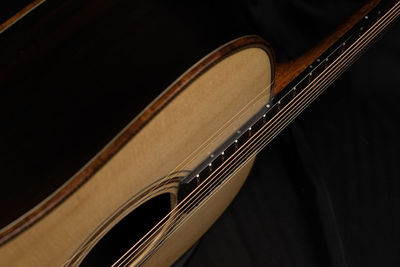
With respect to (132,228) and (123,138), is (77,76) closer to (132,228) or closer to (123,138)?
(123,138)

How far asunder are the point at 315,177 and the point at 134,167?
0.50 meters

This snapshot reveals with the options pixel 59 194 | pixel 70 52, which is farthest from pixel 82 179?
pixel 70 52

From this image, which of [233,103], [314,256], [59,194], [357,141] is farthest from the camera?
[357,141]

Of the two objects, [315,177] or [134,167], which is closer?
[134,167]

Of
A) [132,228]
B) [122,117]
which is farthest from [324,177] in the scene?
[122,117]

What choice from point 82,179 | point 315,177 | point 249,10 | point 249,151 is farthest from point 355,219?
point 82,179

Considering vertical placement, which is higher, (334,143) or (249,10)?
(249,10)

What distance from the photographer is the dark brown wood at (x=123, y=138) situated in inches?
19.4

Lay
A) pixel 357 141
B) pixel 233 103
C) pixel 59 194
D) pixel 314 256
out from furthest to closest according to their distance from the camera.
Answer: pixel 357 141 < pixel 314 256 < pixel 233 103 < pixel 59 194

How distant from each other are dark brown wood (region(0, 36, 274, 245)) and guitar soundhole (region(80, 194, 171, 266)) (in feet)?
0.52

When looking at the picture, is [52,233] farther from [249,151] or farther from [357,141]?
[357,141]

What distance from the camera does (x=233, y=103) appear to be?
2.15ft

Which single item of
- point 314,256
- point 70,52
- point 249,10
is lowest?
point 314,256

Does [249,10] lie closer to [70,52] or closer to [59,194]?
[70,52]
